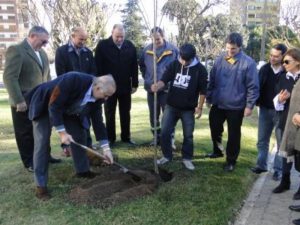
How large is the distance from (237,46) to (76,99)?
2.31 m

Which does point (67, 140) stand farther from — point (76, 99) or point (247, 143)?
point (247, 143)

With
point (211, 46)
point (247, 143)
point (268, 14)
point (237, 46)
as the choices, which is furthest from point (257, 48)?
point (237, 46)

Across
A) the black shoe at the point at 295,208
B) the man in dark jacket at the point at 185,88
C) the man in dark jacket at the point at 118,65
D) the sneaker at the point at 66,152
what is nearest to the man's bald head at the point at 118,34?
the man in dark jacket at the point at 118,65

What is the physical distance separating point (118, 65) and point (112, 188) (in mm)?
2235

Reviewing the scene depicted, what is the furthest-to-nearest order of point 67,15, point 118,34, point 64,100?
point 67,15 < point 118,34 < point 64,100

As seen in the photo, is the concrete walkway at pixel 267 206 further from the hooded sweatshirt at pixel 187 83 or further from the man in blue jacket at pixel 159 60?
the man in blue jacket at pixel 159 60

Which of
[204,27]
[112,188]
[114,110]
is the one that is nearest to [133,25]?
[204,27]

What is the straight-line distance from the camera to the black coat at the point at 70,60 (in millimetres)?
5461

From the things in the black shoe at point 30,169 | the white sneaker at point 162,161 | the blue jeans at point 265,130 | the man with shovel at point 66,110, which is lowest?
the white sneaker at point 162,161

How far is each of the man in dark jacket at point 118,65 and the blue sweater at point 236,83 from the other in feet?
4.67

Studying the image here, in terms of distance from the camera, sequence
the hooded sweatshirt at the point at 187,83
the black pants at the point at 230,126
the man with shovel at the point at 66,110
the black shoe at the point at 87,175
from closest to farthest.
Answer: the man with shovel at the point at 66,110
the black shoe at the point at 87,175
the hooded sweatshirt at the point at 187,83
the black pants at the point at 230,126

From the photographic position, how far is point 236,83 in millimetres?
5117

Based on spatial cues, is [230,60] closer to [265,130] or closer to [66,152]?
[265,130]

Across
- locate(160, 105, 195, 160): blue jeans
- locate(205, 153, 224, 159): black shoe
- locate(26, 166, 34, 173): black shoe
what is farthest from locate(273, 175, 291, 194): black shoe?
locate(26, 166, 34, 173): black shoe
